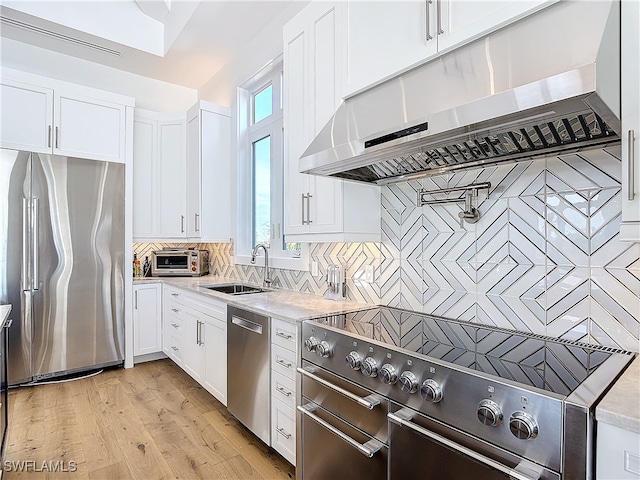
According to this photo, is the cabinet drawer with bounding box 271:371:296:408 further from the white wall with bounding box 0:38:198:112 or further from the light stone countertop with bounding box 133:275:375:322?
the white wall with bounding box 0:38:198:112

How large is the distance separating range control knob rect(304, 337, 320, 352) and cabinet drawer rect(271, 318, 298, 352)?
3.9 inches

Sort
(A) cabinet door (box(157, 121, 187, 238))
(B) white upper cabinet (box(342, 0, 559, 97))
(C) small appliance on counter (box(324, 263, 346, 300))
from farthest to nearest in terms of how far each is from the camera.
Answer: (A) cabinet door (box(157, 121, 187, 238)) < (C) small appliance on counter (box(324, 263, 346, 300)) < (B) white upper cabinet (box(342, 0, 559, 97))

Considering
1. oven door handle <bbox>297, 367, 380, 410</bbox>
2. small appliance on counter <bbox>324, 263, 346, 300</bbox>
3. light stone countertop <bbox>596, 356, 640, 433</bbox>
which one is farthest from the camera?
small appliance on counter <bbox>324, 263, 346, 300</bbox>

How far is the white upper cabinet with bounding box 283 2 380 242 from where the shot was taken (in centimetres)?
208

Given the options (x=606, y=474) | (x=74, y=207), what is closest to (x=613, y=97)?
(x=606, y=474)

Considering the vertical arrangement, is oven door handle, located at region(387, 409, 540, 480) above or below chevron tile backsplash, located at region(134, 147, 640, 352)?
below

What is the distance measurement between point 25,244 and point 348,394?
9.94ft

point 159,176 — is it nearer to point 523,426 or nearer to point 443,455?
point 443,455

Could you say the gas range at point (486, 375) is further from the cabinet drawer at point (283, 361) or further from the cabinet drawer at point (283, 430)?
the cabinet drawer at point (283, 430)

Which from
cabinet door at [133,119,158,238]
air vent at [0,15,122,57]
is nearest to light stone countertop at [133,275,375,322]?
cabinet door at [133,119,158,238]

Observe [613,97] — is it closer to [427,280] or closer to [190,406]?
[427,280]

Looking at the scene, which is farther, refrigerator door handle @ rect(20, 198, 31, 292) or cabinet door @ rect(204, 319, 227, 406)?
refrigerator door handle @ rect(20, 198, 31, 292)

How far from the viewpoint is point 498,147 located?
1.53m

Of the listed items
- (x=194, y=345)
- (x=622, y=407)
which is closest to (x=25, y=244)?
(x=194, y=345)
